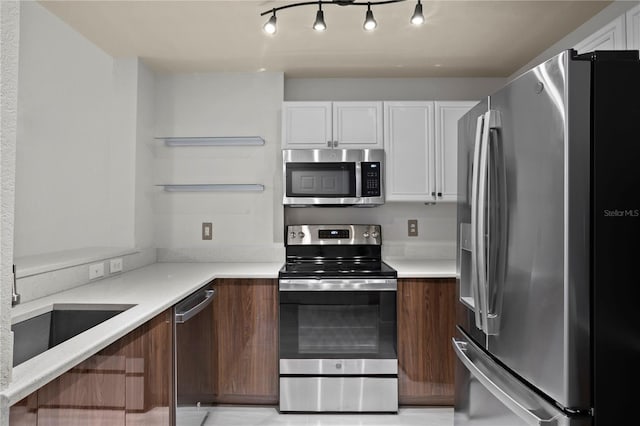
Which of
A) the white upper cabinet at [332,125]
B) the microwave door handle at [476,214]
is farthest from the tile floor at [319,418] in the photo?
the white upper cabinet at [332,125]

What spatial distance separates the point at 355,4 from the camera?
1903 mm

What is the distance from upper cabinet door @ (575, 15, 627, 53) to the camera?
1.49 metres

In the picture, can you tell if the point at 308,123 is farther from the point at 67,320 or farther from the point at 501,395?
the point at 501,395

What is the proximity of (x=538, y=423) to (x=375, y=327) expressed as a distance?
130cm

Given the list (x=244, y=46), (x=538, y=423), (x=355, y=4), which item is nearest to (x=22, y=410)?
(x=538, y=423)

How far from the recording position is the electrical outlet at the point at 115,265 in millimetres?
2289

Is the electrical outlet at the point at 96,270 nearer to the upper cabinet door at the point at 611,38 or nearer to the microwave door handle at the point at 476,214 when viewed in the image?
the microwave door handle at the point at 476,214

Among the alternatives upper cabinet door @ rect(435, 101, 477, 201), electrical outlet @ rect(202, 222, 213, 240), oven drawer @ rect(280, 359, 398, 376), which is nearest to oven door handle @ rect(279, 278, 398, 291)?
oven drawer @ rect(280, 359, 398, 376)

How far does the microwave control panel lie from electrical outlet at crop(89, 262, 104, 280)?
5.45 ft

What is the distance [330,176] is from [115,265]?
1.46 m

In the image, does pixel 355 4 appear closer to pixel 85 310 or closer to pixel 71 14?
pixel 71 14

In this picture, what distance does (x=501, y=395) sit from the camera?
4.08 ft

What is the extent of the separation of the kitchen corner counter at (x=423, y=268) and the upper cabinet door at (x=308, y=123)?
0.98m

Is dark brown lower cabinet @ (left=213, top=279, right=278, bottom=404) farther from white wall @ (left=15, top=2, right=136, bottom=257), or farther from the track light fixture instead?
the track light fixture
